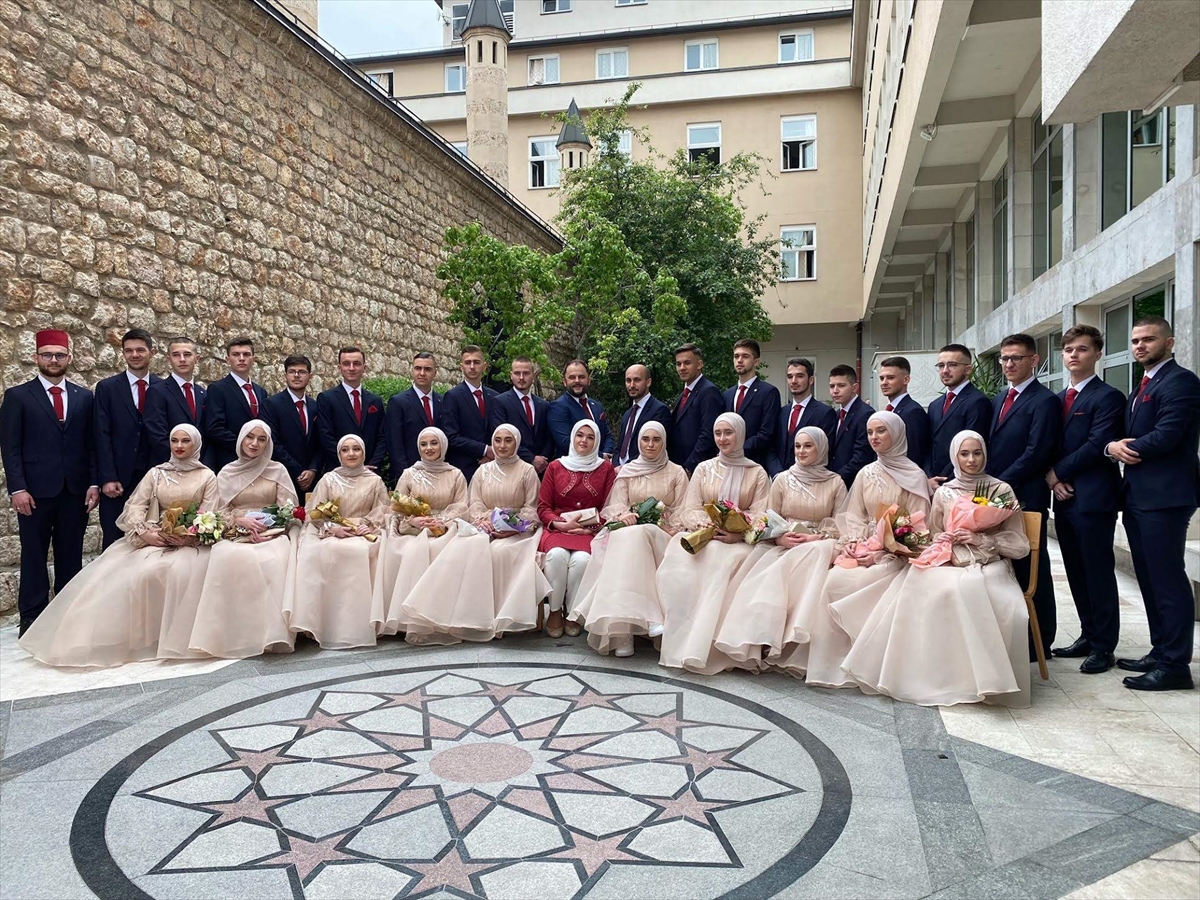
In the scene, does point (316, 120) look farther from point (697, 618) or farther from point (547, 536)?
point (697, 618)

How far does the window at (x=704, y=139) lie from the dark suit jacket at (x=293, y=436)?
23.0m

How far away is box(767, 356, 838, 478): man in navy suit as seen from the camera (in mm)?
6500

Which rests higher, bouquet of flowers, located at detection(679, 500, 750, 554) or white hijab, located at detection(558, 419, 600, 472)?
white hijab, located at detection(558, 419, 600, 472)

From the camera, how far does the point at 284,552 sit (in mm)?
5621

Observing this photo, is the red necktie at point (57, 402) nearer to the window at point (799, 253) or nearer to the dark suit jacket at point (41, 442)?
the dark suit jacket at point (41, 442)

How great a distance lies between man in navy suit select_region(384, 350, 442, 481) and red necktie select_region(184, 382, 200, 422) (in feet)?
4.62

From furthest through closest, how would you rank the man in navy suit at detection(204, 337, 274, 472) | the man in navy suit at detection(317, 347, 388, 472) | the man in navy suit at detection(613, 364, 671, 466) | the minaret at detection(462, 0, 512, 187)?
the minaret at detection(462, 0, 512, 187), the man in navy suit at detection(317, 347, 388, 472), the man in navy suit at detection(613, 364, 671, 466), the man in navy suit at detection(204, 337, 274, 472)

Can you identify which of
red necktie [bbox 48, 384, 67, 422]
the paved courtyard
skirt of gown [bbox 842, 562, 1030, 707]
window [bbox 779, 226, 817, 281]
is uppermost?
window [bbox 779, 226, 817, 281]

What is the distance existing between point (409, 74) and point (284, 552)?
101ft

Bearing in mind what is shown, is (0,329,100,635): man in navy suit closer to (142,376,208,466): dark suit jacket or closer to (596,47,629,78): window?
(142,376,208,466): dark suit jacket

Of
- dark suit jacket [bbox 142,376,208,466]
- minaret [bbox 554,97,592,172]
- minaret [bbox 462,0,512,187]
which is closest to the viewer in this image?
dark suit jacket [bbox 142,376,208,466]

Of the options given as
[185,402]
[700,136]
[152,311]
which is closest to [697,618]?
[185,402]

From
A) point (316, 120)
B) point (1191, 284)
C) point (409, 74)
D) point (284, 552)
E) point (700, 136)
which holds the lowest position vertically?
point (284, 552)

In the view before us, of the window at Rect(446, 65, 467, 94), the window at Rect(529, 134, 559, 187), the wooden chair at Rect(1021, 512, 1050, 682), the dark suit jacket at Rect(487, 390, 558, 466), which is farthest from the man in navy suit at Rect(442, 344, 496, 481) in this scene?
the window at Rect(446, 65, 467, 94)
